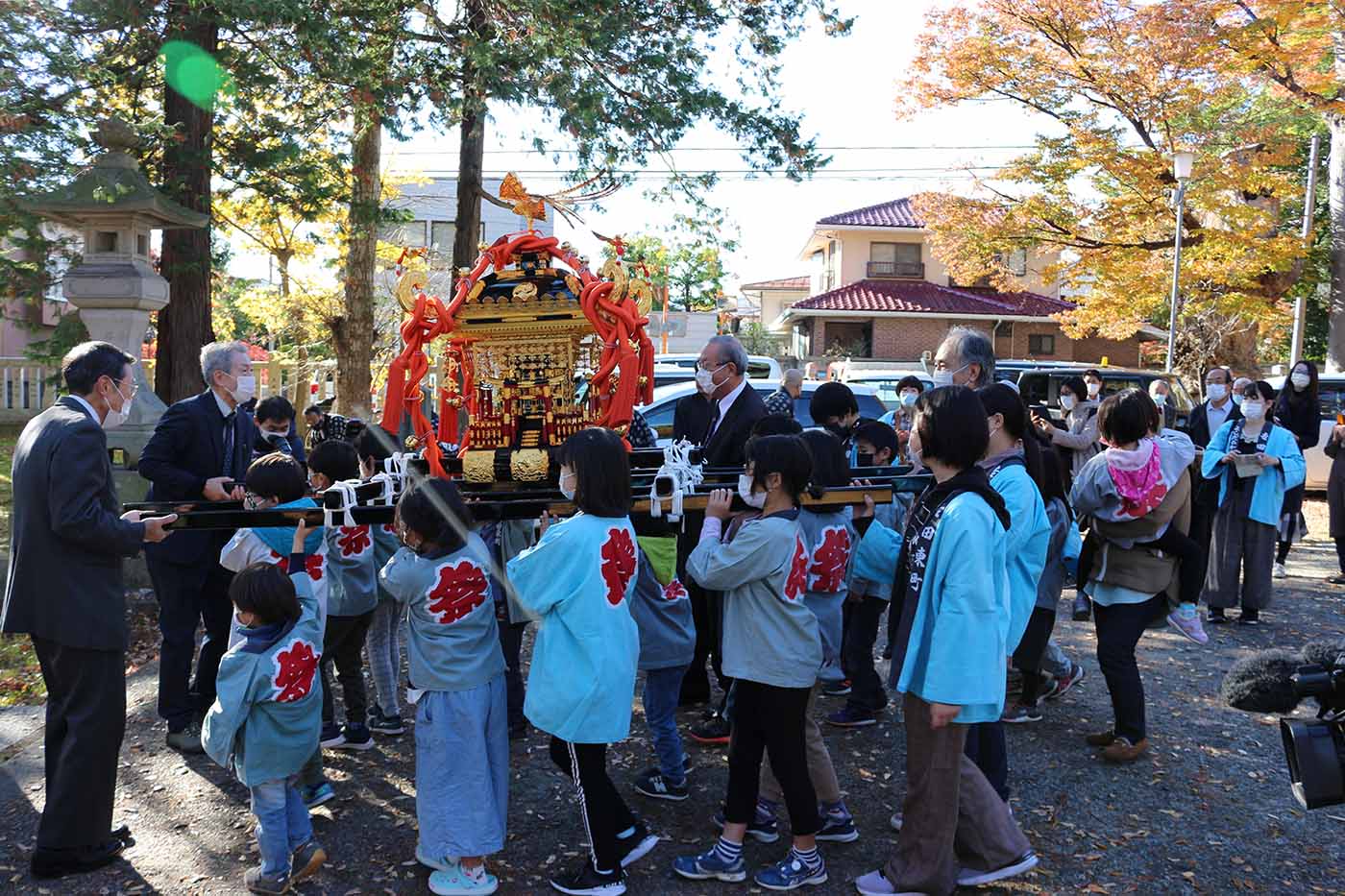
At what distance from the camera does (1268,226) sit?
15.7m

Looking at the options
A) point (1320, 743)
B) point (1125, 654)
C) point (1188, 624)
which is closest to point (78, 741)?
point (1320, 743)

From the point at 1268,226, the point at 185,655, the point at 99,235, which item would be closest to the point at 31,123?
the point at 99,235

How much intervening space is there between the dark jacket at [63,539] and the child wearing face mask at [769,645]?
2207 millimetres

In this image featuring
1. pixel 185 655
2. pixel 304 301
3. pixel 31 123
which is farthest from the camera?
pixel 304 301

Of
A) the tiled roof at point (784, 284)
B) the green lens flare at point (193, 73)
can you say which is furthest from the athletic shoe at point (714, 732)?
the tiled roof at point (784, 284)

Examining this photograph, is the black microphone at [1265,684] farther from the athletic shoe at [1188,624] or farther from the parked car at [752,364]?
the parked car at [752,364]

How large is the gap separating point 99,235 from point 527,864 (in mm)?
6833

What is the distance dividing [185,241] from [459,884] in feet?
27.8

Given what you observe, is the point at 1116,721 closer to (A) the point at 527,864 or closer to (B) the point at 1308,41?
(A) the point at 527,864

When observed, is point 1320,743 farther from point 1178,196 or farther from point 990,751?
point 1178,196

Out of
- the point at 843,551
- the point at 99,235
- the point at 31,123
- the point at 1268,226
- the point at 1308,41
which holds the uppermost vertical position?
the point at 1308,41

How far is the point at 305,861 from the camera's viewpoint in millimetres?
3658

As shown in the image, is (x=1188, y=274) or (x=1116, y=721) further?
(x=1188, y=274)

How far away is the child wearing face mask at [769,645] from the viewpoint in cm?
358
